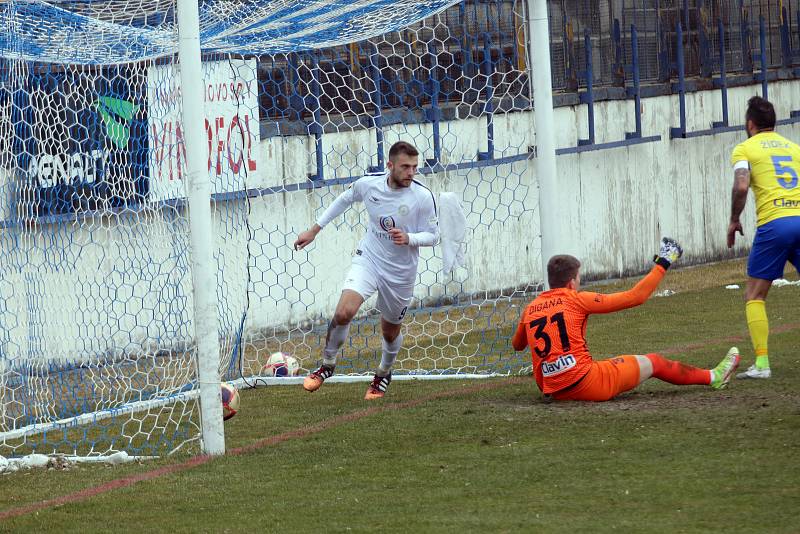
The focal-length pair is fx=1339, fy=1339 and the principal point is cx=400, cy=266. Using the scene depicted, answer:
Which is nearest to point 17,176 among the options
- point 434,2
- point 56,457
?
point 56,457

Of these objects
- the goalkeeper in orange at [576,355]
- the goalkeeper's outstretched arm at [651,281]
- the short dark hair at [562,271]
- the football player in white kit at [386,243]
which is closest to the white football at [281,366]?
the football player in white kit at [386,243]

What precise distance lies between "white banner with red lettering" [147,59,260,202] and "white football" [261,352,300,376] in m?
1.31

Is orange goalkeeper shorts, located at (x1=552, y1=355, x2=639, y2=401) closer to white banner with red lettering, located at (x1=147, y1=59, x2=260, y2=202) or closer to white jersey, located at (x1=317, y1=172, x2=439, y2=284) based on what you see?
white jersey, located at (x1=317, y1=172, x2=439, y2=284)

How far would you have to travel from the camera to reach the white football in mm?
9852

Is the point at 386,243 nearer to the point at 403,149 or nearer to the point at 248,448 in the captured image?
the point at 403,149

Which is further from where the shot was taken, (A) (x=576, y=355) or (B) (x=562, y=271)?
(B) (x=562, y=271)

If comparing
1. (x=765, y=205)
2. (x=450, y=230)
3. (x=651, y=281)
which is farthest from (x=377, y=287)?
(x=765, y=205)

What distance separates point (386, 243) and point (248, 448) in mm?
1867

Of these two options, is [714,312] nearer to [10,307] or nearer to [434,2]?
[434,2]

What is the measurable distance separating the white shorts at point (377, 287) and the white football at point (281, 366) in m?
1.41

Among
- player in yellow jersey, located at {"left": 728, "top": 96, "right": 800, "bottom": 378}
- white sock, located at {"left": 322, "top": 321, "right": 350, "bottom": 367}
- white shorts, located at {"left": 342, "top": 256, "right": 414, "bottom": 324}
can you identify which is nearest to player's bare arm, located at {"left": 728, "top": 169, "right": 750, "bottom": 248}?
player in yellow jersey, located at {"left": 728, "top": 96, "right": 800, "bottom": 378}

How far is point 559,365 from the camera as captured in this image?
756 cm

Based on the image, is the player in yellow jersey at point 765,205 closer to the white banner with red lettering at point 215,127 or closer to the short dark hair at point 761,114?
the short dark hair at point 761,114

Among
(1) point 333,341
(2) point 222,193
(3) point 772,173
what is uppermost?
(2) point 222,193
